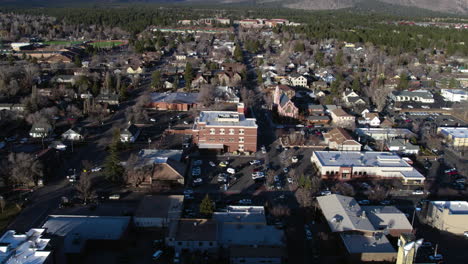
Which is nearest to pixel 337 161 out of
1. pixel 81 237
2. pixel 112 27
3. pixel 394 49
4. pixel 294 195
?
pixel 294 195

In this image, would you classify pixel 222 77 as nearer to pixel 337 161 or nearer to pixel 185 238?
pixel 337 161

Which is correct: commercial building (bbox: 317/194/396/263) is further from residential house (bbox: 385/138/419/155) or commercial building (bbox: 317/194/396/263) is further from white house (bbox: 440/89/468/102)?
white house (bbox: 440/89/468/102)

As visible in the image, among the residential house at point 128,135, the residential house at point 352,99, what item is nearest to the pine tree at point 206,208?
the residential house at point 128,135

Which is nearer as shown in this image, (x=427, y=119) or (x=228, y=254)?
(x=228, y=254)

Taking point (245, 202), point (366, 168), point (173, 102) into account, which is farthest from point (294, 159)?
point (173, 102)

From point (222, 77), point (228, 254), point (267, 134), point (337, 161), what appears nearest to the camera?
point (228, 254)

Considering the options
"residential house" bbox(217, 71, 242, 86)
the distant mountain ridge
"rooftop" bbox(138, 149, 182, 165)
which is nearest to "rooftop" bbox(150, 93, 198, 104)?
"residential house" bbox(217, 71, 242, 86)

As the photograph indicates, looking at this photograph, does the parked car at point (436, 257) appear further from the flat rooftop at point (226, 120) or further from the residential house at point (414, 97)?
the residential house at point (414, 97)
